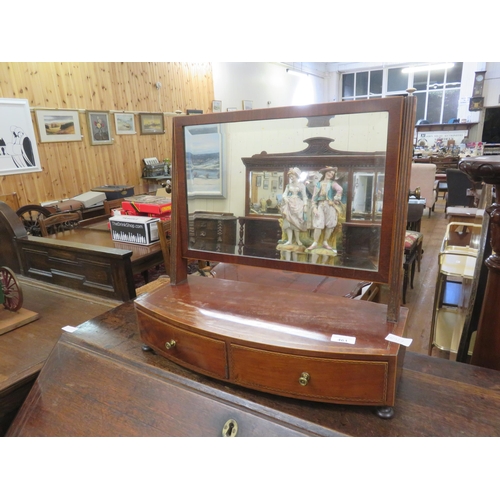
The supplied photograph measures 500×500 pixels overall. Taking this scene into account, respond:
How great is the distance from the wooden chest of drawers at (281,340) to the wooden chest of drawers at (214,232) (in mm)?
133

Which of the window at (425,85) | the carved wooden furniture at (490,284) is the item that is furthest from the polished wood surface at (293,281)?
the window at (425,85)

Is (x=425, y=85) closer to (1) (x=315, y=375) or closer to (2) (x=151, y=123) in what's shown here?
Result: (2) (x=151, y=123)

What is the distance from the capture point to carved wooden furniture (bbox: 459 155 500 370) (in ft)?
2.31

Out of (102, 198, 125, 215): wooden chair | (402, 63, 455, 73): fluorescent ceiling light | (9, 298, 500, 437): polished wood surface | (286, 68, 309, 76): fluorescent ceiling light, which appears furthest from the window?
(9, 298, 500, 437): polished wood surface

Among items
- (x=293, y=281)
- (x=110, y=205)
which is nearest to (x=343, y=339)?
(x=293, y=281)

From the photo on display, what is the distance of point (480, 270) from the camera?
92 centimetres

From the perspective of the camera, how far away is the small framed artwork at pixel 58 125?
4.54 metres

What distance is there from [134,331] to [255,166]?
652 millimetres

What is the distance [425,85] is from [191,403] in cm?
1222

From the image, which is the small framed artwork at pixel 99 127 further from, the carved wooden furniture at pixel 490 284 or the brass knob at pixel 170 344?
the carved wooden furniture at pixel 490 284

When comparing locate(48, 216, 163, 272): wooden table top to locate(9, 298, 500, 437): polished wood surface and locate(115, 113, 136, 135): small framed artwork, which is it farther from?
locate(115, 113, 136, 135): small framed artwork

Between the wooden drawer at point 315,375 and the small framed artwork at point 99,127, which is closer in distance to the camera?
the wooden drawer at point 315,375

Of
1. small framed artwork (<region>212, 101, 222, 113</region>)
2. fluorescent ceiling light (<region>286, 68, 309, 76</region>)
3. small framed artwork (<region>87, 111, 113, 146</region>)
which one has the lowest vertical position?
small framed artwork (<region>87, 111, 113, 146</region>)
